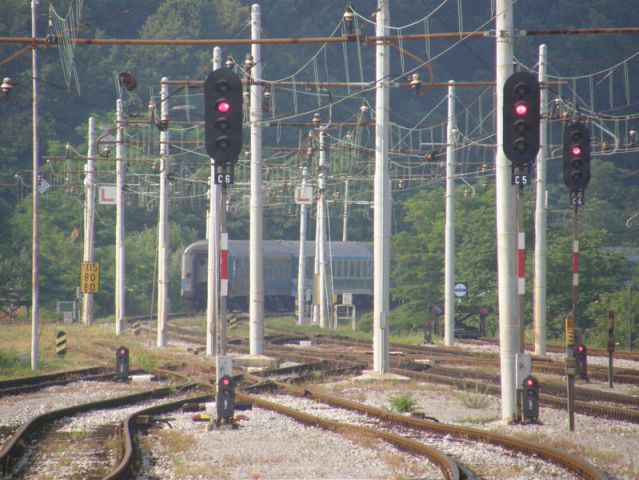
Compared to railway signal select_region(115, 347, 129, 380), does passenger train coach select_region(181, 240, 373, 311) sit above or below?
above

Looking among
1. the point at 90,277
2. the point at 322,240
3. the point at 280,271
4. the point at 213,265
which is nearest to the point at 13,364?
the point at 213,265

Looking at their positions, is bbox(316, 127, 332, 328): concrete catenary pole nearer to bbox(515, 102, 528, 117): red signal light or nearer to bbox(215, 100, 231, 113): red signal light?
bbox(515, 102, 528, 117): red signal light

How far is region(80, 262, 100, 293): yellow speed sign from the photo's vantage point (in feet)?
132

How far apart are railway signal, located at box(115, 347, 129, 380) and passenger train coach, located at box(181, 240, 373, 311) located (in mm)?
A: 36251

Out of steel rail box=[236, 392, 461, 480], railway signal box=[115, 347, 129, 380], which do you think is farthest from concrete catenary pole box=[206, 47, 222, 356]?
steel rail box=[236, 392, 461, 480]

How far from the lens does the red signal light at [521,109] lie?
1634 cm

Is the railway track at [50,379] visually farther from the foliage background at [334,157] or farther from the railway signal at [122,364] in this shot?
the foliage background at [334,157]

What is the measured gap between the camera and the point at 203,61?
9844 centimetres

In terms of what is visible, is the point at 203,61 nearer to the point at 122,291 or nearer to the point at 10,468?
the point at 122,291

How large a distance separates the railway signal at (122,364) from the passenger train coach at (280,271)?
36.3 meters

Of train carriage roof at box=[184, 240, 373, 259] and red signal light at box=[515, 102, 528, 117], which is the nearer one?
red signal light at box=[515, 102, 528, 117]

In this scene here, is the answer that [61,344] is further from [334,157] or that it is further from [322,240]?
[334,157]

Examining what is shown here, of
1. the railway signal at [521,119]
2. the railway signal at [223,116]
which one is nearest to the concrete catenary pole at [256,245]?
the railway signal at [223,116]

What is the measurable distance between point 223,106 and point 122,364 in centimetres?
1027
